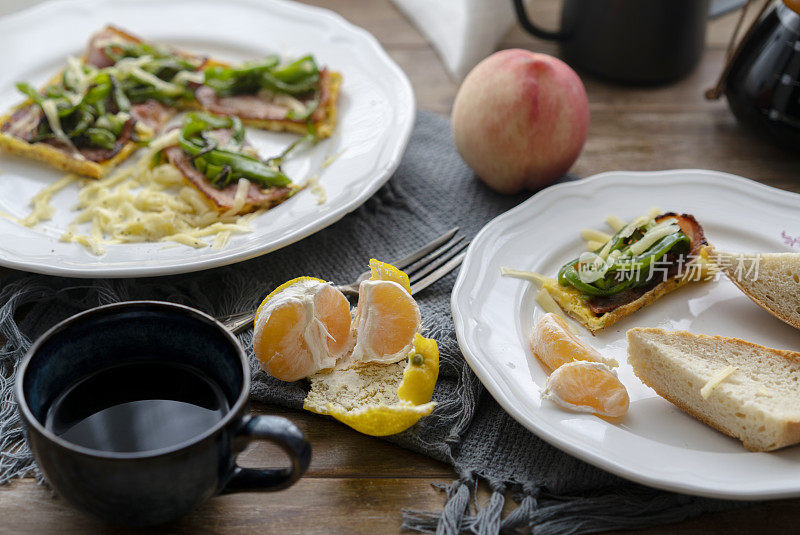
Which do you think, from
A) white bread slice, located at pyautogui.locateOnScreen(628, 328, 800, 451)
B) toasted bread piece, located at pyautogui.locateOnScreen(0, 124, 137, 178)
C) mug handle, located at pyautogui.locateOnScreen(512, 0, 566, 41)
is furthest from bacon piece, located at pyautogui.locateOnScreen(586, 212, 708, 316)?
toasted bread piece, located at pyautogui.locateOnScreen(0, 124, 137, 178)

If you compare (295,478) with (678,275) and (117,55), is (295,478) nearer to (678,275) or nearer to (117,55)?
(678,275)

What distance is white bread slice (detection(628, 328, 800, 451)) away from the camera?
1.46 metres

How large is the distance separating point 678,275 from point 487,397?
63cm

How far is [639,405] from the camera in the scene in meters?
1.62

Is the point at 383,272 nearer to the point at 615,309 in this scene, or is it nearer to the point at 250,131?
the point at 615,309

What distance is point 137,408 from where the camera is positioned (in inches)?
54.6

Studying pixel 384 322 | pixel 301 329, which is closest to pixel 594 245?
pixel 384 322

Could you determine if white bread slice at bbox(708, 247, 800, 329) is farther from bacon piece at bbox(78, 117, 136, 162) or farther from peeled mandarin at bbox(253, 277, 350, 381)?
bacon piece at bbox(78, 117, 136, 162)

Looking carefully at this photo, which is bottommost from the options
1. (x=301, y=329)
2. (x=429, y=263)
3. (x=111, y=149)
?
(x=429, y=263)

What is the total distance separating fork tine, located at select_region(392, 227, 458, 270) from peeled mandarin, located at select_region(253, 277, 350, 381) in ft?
1.36

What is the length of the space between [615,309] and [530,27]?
155 cm

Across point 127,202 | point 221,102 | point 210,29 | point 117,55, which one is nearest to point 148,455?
point 127,202

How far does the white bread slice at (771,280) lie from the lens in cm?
181

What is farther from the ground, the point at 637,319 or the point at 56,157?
the point at 56,157
